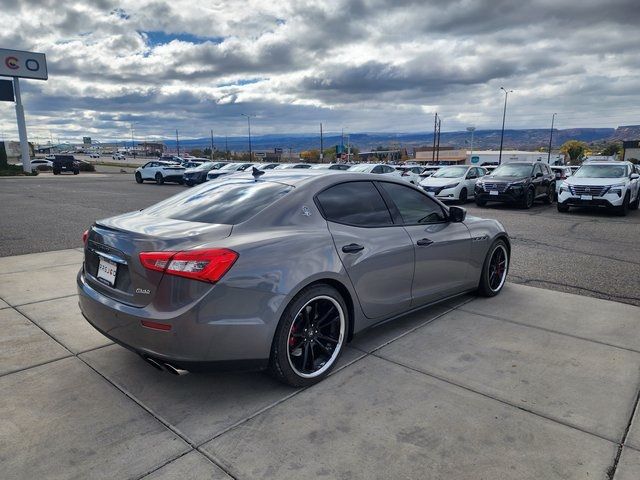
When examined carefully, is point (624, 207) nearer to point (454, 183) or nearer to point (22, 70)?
point (454, 183)

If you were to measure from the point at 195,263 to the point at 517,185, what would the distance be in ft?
47.8

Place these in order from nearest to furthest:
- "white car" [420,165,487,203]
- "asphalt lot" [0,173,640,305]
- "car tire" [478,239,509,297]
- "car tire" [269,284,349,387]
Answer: "car tire" [269,284,349,387], "car tire" [478,239,509,297], "asphalt lot" [0,173,640,305], "white car" [420,165,487,203]

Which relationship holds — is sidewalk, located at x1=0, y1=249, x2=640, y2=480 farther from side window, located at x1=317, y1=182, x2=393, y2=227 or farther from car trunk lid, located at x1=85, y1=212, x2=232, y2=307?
side window, located at x1=317, y1=182, x2=393, y2=227

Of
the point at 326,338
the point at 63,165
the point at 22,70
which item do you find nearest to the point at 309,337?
the point at 326,338

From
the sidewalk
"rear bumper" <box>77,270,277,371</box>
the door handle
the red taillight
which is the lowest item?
the sidewalk

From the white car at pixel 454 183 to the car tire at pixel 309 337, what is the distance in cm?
1353

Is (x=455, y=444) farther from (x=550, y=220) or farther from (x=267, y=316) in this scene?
(x=550, y=220)

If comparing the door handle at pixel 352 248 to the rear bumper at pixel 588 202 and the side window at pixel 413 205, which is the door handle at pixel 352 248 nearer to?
the side window at pixel 413 205

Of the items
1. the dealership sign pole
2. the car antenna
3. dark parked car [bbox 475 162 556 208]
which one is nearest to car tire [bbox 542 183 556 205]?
dark parked car [bbox 475 162 556 208]

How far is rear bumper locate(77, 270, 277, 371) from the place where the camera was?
2705mm

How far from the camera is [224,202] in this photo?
3520mm

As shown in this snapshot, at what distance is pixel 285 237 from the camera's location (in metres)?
3.10

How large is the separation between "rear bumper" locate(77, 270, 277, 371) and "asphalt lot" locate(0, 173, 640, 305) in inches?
173

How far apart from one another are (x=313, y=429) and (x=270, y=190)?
5.75 feet
